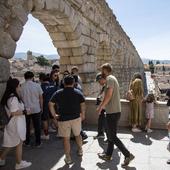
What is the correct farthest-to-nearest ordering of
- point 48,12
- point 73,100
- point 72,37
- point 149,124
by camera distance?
point 72,37 < point 48,12 < point 149,124 < point 73,100

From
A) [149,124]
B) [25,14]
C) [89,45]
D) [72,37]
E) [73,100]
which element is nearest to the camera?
[73,100]

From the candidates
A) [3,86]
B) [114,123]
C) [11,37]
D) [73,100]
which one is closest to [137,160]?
[114,123]

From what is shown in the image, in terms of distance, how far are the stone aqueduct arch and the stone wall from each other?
221 cm

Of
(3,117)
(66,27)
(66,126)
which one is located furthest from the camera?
(66,27)

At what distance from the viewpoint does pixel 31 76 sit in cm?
592

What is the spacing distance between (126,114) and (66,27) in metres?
3.05

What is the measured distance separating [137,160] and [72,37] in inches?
195

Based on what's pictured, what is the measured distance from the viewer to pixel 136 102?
7.19m

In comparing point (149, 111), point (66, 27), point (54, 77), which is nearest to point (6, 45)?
point (54, 77)

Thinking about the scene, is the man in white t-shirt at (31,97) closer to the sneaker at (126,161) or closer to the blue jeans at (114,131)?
the blue jeans at (114,131)

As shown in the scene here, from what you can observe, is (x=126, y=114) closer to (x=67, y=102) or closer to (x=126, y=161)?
(x=126, y=161)

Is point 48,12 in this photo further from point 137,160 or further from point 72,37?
point 137,160

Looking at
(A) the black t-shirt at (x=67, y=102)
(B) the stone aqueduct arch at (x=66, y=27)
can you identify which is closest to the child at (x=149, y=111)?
(A) the black t-shirt at (x=67, y=102)

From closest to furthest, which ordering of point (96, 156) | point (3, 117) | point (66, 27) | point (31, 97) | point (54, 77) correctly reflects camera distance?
point (3, 117) → point (96, 156) → point (31, 97) → point (54, 77) → point (66, 27)
